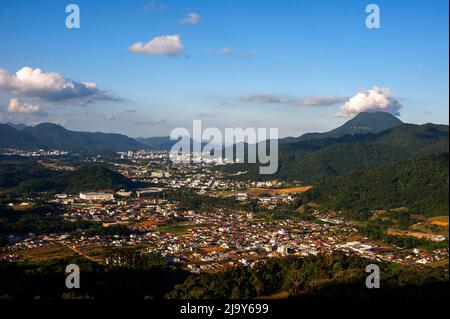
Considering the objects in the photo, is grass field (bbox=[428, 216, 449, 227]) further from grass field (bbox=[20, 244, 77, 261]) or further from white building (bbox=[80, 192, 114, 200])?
white building (bbox=[80, 192, 114, 200])

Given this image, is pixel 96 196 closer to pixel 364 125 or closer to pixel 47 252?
pixel 47 252

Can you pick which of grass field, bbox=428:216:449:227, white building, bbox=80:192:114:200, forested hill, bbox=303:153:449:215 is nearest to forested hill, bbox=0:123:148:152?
white building, bbox=80:192:114:200

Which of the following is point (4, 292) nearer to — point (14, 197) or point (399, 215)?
point (399, 215)

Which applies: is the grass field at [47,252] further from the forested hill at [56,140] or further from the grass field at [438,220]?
the forested hill at [56,140]

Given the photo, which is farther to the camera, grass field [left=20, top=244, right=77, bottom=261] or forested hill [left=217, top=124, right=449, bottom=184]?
forested hill [left=217, top=124, right=449, bottom=184]

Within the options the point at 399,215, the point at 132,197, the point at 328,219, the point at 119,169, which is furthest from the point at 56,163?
the point at 399,215

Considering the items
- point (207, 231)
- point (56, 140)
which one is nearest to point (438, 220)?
point (207, 231)

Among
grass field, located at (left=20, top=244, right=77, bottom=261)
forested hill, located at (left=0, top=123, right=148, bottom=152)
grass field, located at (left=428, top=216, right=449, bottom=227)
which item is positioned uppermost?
forested hill, located at (left=0, top=123, right=148, bottom=152)

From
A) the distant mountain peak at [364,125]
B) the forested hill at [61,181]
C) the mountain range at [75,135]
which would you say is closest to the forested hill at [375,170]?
the forested hill at [61,181]

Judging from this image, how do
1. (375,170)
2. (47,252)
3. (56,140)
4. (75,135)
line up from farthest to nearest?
(75,135), (56,140), (375,170), (47,252)

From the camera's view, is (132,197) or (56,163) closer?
(132,197)

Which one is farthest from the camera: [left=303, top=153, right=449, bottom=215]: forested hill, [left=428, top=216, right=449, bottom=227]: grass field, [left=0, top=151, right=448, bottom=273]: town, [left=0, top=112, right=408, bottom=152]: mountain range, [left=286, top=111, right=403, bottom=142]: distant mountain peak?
[left=0, top=112, right=408, bottom=152]: mountain range
